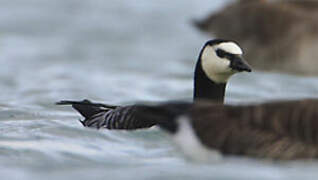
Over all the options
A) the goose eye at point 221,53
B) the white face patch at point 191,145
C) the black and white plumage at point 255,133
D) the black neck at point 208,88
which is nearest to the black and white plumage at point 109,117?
the black neck at point 208,88

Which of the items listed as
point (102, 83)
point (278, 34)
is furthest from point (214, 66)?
point (278, 34)

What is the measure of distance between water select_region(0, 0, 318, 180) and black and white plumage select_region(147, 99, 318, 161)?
95mm

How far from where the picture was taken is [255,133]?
29.9 feet

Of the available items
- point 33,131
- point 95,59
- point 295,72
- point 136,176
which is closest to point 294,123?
point 136,176

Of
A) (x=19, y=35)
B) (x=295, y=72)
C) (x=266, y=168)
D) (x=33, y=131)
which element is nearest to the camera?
(x=266, y=168)

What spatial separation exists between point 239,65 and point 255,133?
224 centimetres

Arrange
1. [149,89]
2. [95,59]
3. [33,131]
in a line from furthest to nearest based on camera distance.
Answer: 1. [95,59]
2. [149,89]
3. [33,131]

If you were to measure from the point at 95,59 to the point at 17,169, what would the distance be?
38.0 feet

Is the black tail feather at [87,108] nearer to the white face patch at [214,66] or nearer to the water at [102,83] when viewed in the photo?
the water at [102,83]

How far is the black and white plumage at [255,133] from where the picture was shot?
9.12 meters

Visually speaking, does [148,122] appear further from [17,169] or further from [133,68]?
[133,68]

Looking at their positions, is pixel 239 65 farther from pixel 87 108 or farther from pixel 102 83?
pixel 102 83

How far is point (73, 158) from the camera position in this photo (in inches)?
400

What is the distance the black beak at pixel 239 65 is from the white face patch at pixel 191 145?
6.88ft
